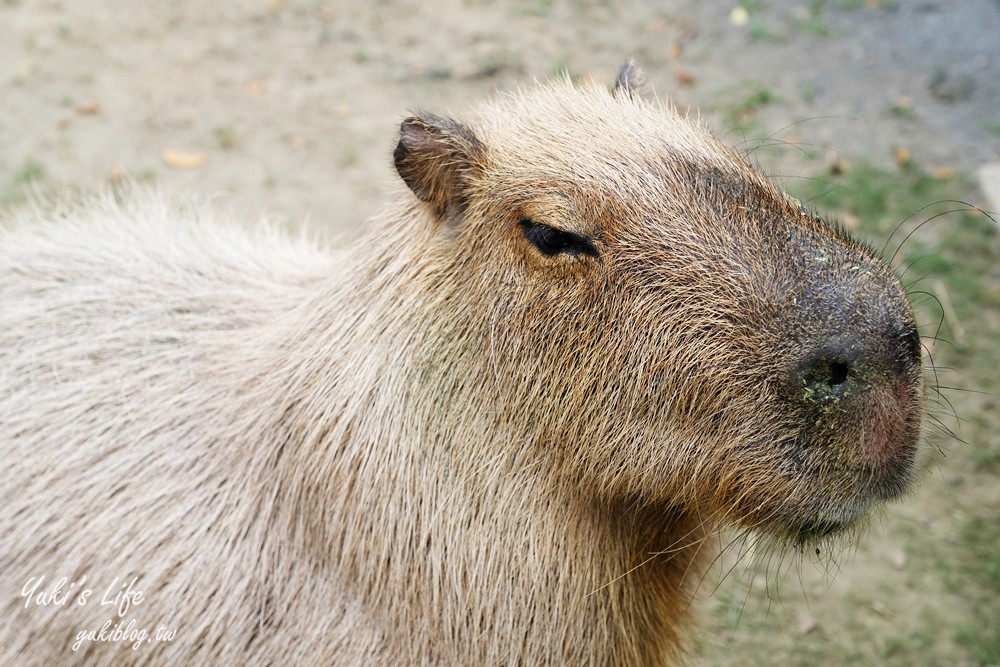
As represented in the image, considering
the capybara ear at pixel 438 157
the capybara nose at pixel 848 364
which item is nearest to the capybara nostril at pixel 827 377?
A: the capybara nose at pixel 848 364

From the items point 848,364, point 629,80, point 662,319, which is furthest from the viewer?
point 629,80

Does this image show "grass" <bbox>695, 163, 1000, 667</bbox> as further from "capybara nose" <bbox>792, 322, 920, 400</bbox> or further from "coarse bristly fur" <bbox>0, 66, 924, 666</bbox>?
"capybara nose" <bbox>792, 322, 920, 400</bbox>

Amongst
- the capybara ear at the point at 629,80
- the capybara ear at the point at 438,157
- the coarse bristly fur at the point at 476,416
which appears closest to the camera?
the coarse bristly fur at the point at 476,416

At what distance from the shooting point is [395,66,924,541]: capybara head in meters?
1.83

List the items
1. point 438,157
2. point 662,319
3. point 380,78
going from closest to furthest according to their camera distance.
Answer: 1. point 662,319
2. point 438,157
3. point 380,78

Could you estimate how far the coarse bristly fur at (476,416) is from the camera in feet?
6.20

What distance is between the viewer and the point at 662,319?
6.42ft

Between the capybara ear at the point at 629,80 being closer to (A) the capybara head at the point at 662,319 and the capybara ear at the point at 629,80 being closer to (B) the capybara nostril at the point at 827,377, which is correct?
(A) the capybara head at the point at 662,319

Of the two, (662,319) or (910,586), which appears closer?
(662,319)

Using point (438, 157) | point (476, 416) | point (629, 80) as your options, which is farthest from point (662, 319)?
point (629, 80)

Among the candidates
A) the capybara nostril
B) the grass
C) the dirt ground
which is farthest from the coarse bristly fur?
the dirt ground

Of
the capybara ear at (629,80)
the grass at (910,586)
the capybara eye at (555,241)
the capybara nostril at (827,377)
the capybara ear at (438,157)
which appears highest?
the capybara ear at (438,157)

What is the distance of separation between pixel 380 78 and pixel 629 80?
4019mm

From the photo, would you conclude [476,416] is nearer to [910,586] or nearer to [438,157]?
[438,157]
